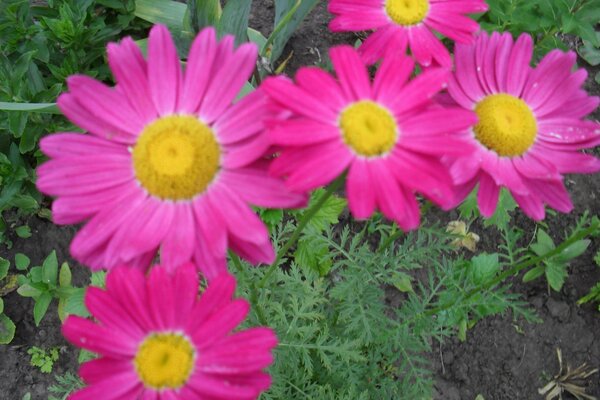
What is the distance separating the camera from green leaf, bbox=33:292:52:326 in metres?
1.87

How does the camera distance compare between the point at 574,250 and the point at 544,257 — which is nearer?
the point at 544,257

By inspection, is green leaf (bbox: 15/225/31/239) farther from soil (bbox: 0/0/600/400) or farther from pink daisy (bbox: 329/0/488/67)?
pink daisy (bbox: 329/0/488/67)

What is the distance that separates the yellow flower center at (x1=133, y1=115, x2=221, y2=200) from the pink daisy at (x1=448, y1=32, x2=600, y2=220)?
362 millimetres

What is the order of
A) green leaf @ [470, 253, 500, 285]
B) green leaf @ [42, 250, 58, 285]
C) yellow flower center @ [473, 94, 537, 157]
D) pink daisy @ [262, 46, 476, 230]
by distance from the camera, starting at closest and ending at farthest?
pink daisy @ [262, 46, 476, 230], yellow flower center @ [473, 94, 537, 157], green leaf @ [470, 253, 500, 285], green leaf @ [42, 250, 58, 285]

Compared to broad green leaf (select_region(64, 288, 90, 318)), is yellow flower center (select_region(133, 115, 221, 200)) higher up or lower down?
higher up

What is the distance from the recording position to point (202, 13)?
1.77 meters

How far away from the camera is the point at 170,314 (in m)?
0.81

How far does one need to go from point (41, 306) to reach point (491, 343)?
1.50 m

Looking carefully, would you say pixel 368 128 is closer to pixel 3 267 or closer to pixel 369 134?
pixel 369 134

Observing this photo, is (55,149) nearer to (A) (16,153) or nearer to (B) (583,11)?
(A) (16,153)

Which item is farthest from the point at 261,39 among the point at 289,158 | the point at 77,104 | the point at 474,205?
the point at 289,158

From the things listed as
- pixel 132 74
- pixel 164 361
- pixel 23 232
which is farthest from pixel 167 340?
pixel 23 232

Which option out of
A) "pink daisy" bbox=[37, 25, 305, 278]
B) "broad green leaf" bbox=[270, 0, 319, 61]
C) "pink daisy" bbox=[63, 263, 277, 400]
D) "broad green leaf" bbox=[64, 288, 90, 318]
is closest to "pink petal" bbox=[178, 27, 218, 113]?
"pink daisy" bbox=[37, 25, 305, 278]

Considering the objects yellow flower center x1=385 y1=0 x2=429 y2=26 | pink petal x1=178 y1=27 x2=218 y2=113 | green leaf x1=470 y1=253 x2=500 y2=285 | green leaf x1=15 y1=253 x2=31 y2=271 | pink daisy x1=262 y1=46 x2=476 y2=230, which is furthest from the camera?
green leaf x1=15 y1=253 x2=31 y2=271
